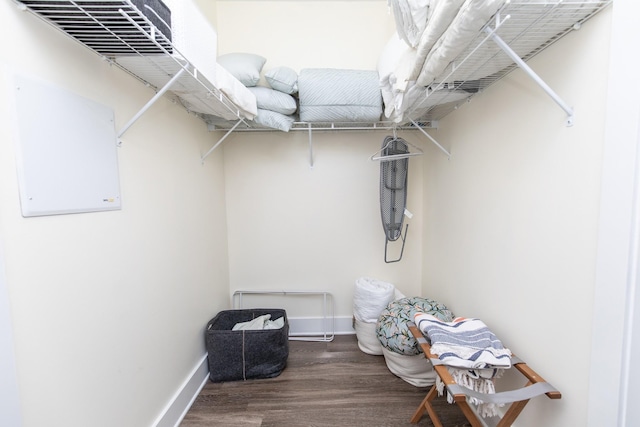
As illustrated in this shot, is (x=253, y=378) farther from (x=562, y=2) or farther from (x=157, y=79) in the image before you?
(x=562, y=2)

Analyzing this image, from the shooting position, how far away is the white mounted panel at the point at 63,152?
72 centimetres

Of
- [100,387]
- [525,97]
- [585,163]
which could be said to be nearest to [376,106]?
[525,97]

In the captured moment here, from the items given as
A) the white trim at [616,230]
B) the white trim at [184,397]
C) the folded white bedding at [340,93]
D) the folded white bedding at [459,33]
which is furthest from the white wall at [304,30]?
the white trim at [184,397]

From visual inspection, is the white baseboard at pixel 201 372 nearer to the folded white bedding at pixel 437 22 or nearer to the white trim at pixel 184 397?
the white trim at pixel 184 397

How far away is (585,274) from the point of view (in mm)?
843

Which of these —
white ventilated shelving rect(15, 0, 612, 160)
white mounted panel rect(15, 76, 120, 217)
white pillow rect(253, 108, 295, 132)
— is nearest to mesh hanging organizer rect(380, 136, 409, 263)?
white ventilated shelving rect(15, 0, 612, 160)

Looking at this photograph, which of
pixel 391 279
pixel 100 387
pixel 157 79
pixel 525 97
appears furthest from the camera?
pixel 391 279

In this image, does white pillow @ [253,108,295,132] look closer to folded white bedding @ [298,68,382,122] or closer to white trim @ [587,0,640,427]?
folded white bedding @ [298,68,382,122]

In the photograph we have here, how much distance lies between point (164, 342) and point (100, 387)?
390 millimetres

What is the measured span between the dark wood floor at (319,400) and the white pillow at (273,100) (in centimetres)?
197

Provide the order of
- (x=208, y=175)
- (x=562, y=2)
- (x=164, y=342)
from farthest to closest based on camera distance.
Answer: (x=208, y=175)
(x=164, y=342)
(x=562, y=2)

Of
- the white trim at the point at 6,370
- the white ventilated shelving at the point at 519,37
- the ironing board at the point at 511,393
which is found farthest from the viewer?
the ironing board at the point at 511,393

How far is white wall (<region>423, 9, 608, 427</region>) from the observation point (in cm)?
83

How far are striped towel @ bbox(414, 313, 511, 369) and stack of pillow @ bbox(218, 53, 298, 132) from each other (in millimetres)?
1639
